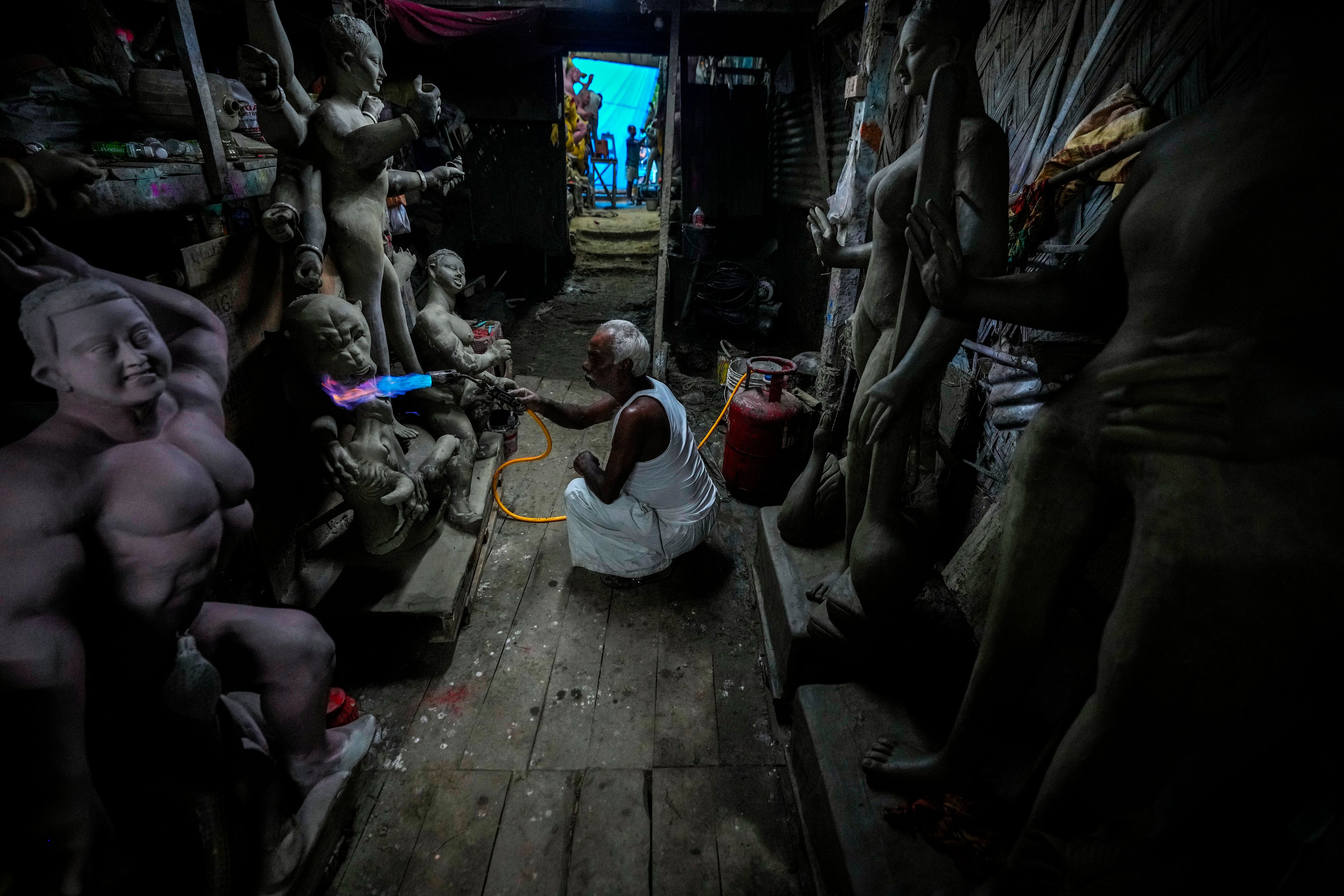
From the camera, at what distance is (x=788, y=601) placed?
3037 millimetres

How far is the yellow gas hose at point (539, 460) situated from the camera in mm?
4547

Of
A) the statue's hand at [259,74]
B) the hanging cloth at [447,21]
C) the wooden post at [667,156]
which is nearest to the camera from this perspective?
the statue's hand at [259,74]

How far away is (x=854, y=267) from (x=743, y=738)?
97.6 inches

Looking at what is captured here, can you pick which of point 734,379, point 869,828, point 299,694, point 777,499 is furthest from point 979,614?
point 734,379

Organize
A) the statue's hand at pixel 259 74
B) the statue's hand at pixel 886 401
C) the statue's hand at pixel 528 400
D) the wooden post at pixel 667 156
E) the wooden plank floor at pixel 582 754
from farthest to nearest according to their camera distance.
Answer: the wooden post at pixel 667 156 → the statue's hand at pixel 528 400 → the statue's hand at pixel 259 74 → the wooden plank floor at pixel 582 754 → the statue's hand at pixel 886 401

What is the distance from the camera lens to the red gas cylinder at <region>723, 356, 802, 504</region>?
434 cm

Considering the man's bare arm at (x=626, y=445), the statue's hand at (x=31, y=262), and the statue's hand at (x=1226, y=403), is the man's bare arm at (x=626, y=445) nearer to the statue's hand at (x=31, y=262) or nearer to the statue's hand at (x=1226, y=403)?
the statue's hand at (x=31, y=262)

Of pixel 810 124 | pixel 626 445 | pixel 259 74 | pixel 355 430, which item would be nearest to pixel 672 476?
pixel 626 445

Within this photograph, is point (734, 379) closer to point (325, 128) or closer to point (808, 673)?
point (808, 673)

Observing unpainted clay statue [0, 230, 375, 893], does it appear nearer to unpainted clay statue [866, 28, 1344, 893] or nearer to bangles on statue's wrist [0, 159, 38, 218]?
bangles on statue's wrist [0, 159, 38, 218]

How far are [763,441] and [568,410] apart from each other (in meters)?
1.58

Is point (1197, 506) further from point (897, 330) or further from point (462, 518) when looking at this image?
point (462, 518)

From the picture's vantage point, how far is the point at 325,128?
3023 millimetres

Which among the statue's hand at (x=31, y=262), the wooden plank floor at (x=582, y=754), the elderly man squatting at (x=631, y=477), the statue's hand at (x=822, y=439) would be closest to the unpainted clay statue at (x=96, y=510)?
the statue's hand at (x=31, y=262)
